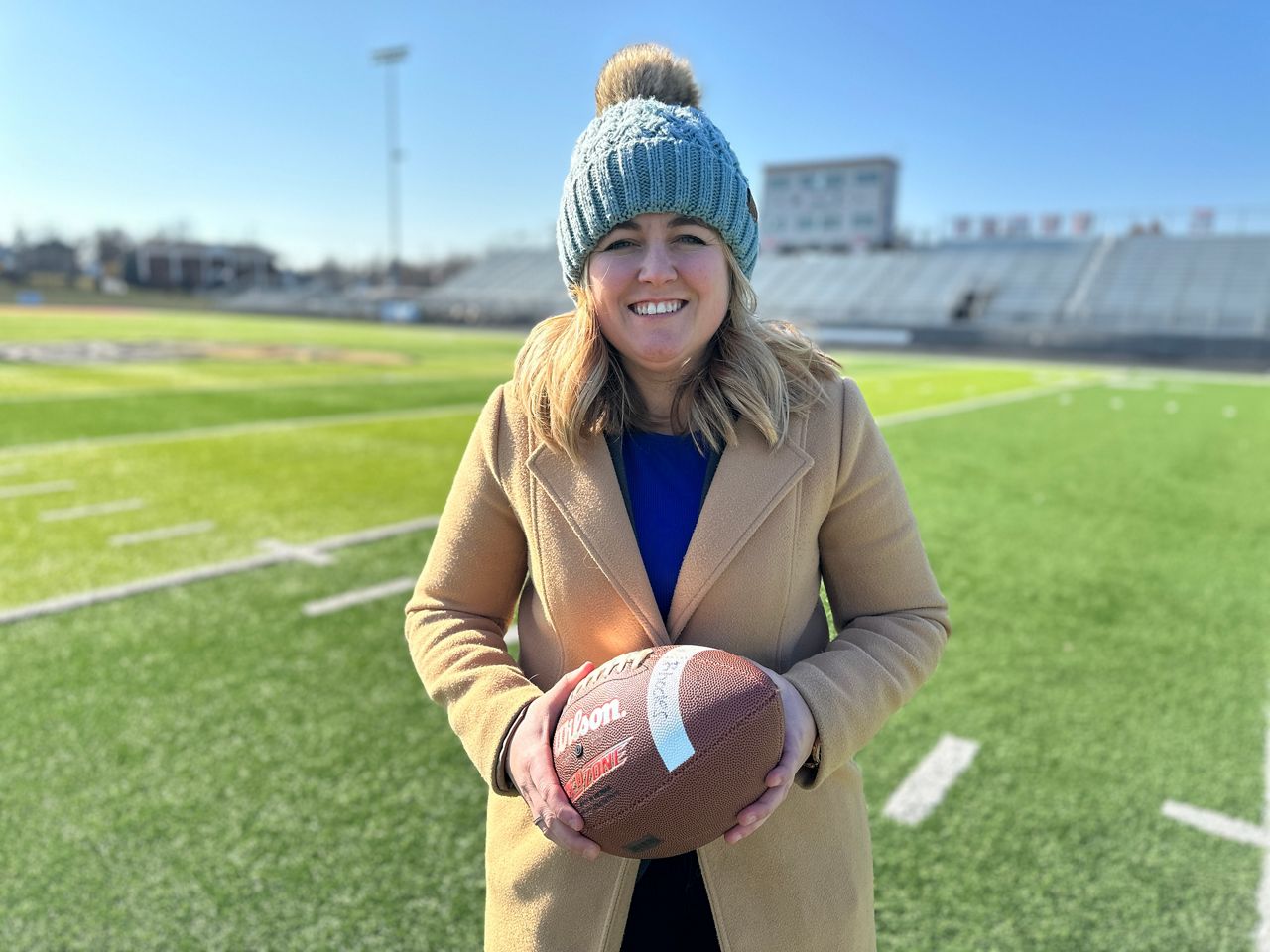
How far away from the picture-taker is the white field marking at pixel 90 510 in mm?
5625

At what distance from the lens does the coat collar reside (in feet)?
4.00

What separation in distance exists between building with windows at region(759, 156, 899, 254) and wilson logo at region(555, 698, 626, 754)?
46247 millimetres

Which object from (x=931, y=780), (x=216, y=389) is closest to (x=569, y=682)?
(x=931, y=780)

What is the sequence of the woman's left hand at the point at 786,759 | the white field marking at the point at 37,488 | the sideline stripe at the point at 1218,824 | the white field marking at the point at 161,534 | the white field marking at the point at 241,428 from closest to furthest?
the woman's left hand at the point at 786,759 → the sideline stripe at the point at 1218,824 → the white field marking at the point at 161,534 → the white field marking at the point at 37,488 → the white field marking at the point at 241,428

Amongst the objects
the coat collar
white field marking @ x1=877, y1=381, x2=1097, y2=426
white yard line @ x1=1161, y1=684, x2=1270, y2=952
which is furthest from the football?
white field marking @ x1=877, y1=381, x2=1097, y2=426

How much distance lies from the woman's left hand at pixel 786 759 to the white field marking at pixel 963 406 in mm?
9398

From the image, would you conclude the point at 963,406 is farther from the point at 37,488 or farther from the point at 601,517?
the point at 601,517

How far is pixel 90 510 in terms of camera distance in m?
5.80

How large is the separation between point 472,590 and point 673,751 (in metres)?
0.45

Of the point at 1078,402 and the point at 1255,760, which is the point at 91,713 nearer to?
the point at 1255,760

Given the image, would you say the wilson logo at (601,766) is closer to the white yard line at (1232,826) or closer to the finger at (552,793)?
the finger at (552,793)

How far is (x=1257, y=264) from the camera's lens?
3756 cm

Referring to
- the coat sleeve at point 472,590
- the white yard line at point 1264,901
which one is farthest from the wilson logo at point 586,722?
the white yard line at point 1264,901

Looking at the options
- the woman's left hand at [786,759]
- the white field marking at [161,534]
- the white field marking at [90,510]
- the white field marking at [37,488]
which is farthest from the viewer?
the white field marking at [37,488]
